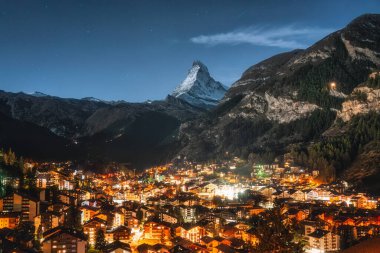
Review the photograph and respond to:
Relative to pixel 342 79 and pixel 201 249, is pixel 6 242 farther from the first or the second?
pixel 342 79

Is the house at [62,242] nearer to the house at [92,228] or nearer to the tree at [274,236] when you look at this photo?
the house at [92,228]

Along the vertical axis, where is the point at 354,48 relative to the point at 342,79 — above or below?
above

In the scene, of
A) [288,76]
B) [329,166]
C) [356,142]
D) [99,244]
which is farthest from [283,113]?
[99,244]

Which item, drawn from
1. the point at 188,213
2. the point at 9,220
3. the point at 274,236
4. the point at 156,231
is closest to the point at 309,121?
the point at 188,213

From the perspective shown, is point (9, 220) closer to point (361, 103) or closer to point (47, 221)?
point (47, 221)

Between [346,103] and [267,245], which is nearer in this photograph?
[267,245]

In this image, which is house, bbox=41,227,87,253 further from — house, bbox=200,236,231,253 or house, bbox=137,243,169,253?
house, bbox=200,236,231,253

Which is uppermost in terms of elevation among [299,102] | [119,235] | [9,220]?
[299,102]
